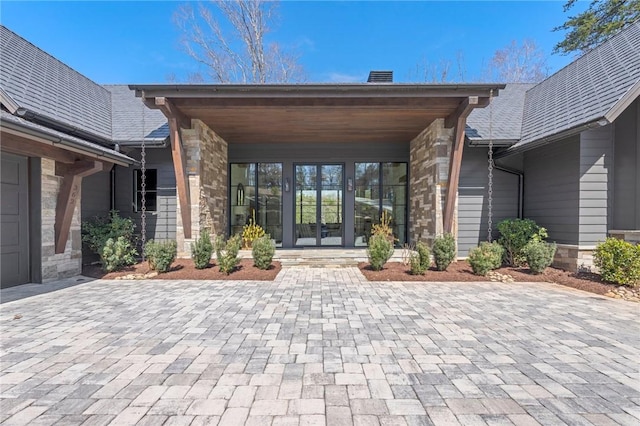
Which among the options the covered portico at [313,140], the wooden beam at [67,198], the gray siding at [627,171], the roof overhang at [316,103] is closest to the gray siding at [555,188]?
the gray siding at [627,171]

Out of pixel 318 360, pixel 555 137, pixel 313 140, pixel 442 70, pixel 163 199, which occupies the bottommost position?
pixel 318 360

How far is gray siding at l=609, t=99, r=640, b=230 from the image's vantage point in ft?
18.2

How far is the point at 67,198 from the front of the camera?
555cm

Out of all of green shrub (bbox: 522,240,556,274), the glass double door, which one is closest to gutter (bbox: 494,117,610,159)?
green shrub (bbox: 522,240,556,274)

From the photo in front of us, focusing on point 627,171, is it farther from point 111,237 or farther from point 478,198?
point 111,237

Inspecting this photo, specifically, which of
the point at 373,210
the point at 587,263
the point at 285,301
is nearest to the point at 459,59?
the point at 373,210

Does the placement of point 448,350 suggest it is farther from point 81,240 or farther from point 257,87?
point 81,240

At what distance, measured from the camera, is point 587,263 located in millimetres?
5762

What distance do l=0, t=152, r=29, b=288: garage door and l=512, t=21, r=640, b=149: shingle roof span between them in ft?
32.7

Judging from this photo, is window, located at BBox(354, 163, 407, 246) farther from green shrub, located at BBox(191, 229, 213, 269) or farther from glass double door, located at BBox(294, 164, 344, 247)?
green shrub, located at BBox(191, 229, 213, 269)

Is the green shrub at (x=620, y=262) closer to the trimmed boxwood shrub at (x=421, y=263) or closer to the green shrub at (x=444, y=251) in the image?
the green shrub at (x=444, y=251)

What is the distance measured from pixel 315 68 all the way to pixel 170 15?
21.9 feet

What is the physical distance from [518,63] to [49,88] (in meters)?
19.4

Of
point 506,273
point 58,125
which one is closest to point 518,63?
point 506,273
